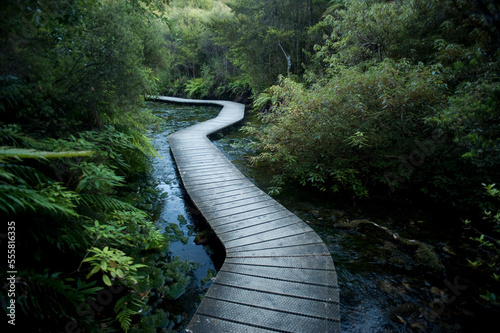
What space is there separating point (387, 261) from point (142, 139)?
5.39 m

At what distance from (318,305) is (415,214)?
3.40 m

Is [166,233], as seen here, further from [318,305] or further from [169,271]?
[318,305]

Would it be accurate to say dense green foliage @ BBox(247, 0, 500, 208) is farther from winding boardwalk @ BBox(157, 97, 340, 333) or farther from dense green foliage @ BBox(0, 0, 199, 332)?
dense green foliage @ BBox(0, 0, 199, 332)

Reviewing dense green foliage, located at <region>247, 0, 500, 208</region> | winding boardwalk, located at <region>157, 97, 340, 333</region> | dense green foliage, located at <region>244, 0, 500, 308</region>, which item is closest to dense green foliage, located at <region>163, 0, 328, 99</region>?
dense green foliage, located at <region>247, 0, 500, 208</region>

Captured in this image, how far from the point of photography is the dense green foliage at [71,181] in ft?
5.90

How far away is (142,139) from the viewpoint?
18.6 feet

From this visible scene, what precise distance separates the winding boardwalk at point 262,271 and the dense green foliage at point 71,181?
694mm

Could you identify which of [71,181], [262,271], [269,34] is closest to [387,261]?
[262,271]

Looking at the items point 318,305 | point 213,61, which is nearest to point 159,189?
point 318,305

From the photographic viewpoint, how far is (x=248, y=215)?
13.9 feet

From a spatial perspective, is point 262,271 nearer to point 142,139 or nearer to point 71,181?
point 71,181

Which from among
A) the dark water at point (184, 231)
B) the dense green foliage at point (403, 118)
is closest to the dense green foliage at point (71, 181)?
the dark water at point (184, 231)

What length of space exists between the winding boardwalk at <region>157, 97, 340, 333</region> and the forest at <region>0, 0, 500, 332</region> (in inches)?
27.6

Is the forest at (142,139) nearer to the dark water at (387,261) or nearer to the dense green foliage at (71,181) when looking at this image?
the dense green foliage at (71,181)
